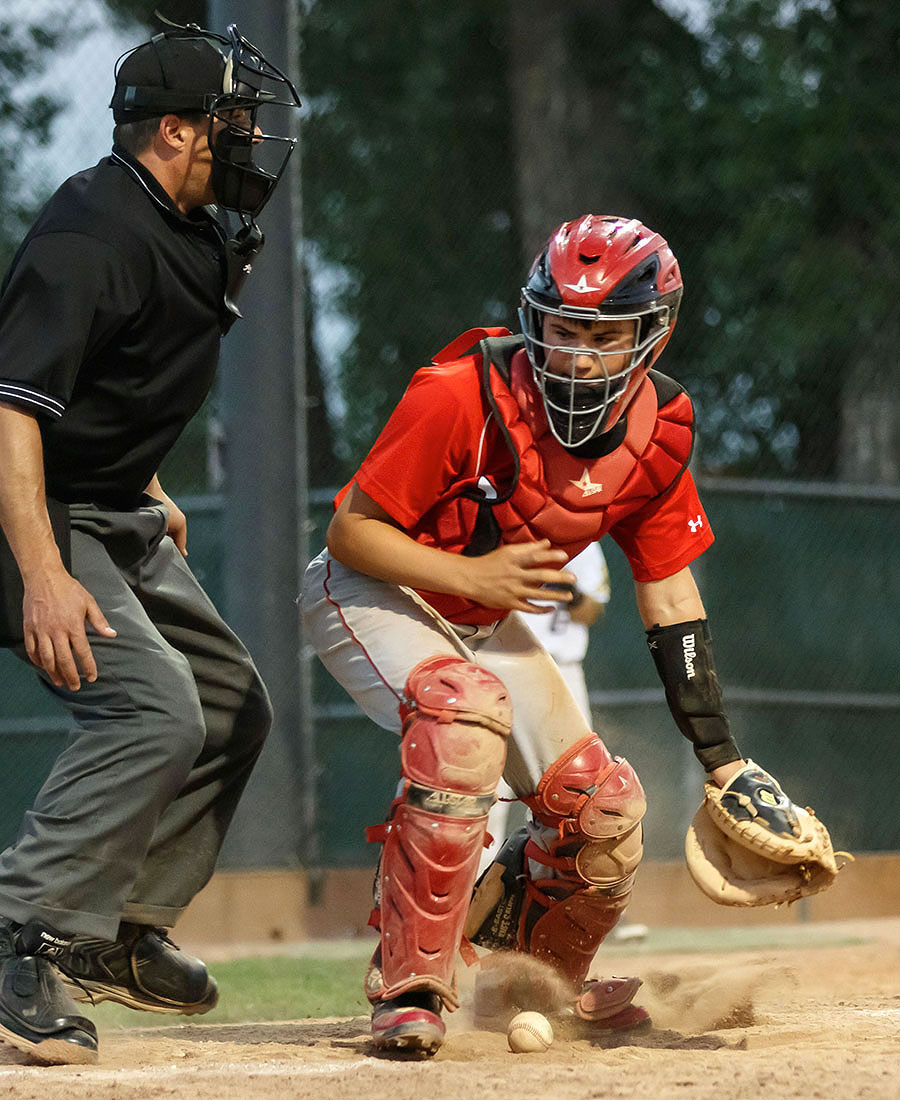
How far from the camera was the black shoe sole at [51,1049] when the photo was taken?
3.52 meters

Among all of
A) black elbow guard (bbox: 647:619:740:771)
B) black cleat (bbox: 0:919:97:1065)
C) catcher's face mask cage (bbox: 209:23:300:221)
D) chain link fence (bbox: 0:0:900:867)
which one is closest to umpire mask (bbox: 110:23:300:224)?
catcher's face mask cage (bbox: 209:23:300:221)

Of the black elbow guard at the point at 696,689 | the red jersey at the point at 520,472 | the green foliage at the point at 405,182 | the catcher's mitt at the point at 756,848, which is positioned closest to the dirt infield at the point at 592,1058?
the catcher's mitt at the point at 756,848

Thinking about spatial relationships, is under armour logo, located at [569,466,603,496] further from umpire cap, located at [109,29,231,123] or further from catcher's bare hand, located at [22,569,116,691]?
umpire cap, located at [109,29,231,123]

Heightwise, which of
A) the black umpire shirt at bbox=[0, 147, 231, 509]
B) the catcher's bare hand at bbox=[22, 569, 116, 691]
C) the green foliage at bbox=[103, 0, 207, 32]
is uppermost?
the green foliage at bbox=[103, 0, 207, 32]

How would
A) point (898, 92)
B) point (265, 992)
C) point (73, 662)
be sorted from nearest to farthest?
point (73, 662)
point (265, 992)
point (898, 92)

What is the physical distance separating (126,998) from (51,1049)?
458 millimetres

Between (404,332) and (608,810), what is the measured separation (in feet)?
21.3

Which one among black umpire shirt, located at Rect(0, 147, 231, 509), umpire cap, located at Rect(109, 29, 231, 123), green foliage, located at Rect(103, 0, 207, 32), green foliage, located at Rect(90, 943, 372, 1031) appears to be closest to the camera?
black umpire shirt, located at Rect(0, 147, 231, 509)

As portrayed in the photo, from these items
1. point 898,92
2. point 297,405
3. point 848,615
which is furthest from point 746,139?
point 297,405

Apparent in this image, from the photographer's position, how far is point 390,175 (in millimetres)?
11359

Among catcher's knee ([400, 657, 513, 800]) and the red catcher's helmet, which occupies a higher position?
the red catcher's helmet

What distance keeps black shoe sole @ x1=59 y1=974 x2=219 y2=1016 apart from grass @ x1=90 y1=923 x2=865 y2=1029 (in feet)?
2.06

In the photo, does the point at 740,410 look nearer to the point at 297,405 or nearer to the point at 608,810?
the point at 297,405

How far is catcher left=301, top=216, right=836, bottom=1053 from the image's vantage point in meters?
3.58
